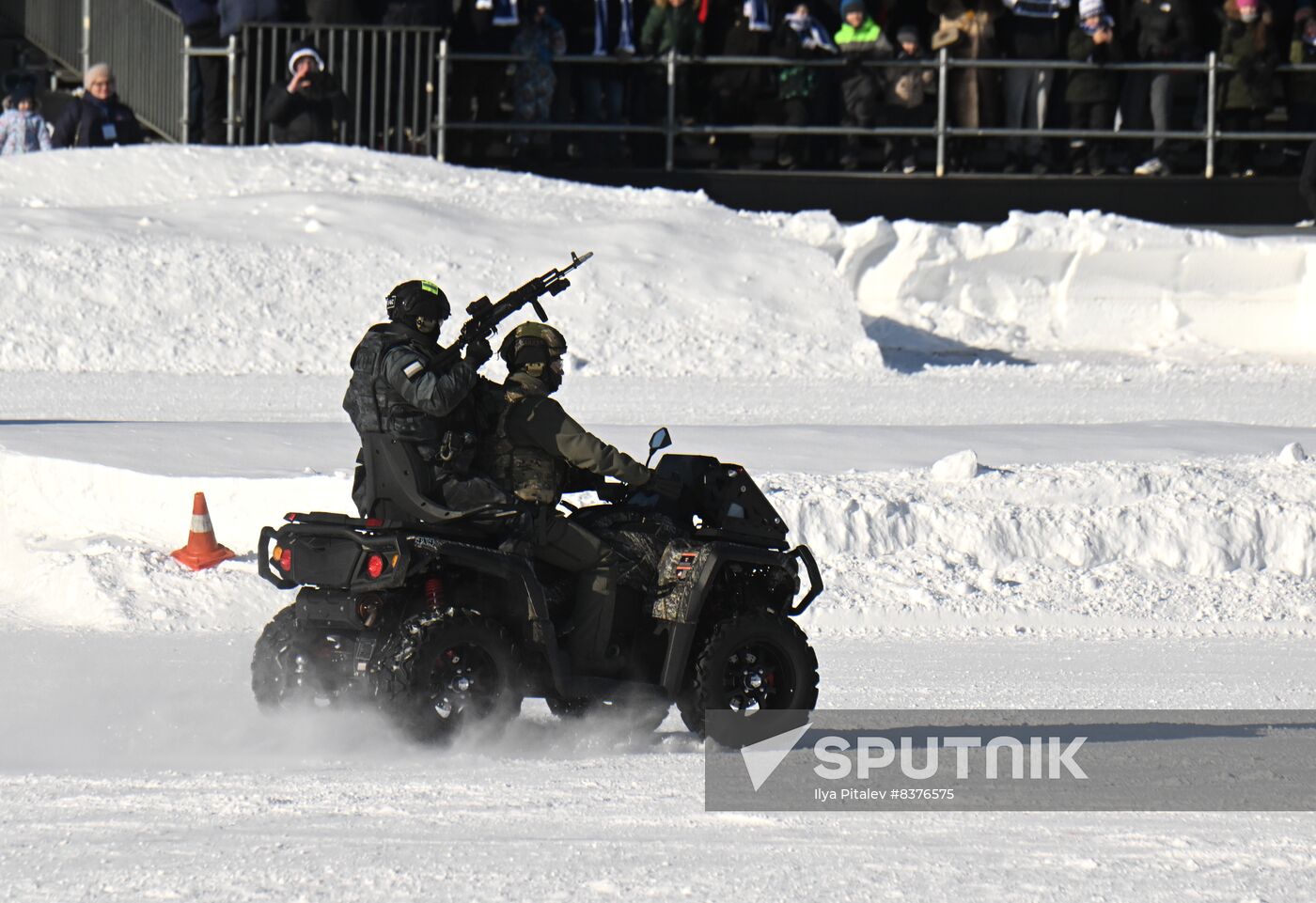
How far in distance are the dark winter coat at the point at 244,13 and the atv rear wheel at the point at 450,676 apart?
13.9 m

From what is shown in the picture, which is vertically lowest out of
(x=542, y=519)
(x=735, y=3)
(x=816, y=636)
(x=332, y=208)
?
(x=816, y=636)

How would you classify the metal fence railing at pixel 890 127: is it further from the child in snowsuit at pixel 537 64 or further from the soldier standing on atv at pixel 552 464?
the soldier standing on atv at pixel 552 464

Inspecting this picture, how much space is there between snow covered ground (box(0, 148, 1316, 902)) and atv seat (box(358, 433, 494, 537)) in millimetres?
700

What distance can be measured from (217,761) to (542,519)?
1309mm

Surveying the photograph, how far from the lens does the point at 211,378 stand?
17.4 meters

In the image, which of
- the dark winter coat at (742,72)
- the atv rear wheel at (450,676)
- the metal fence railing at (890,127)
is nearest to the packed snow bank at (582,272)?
the metal fence railing at (890,127)

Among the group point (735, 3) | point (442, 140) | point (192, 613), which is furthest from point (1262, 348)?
point (192, 613)

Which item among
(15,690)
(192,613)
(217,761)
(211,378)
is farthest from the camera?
(211,378)

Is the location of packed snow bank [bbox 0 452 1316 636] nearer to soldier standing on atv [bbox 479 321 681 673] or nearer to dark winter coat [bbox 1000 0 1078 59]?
soldier standing on atv [bbox 479 321 681 673]

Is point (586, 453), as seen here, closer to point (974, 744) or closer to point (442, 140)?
point (974, 744)

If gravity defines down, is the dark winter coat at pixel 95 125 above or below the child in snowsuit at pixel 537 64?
below

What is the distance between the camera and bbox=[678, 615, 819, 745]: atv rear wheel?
7609 millimetres

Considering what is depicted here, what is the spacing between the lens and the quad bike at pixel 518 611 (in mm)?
7160

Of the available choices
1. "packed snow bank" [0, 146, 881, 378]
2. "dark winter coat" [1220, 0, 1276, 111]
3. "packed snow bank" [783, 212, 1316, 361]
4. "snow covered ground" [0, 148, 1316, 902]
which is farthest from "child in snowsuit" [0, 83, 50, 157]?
"dark winter coat" [1220, 0, 1276, 111]
